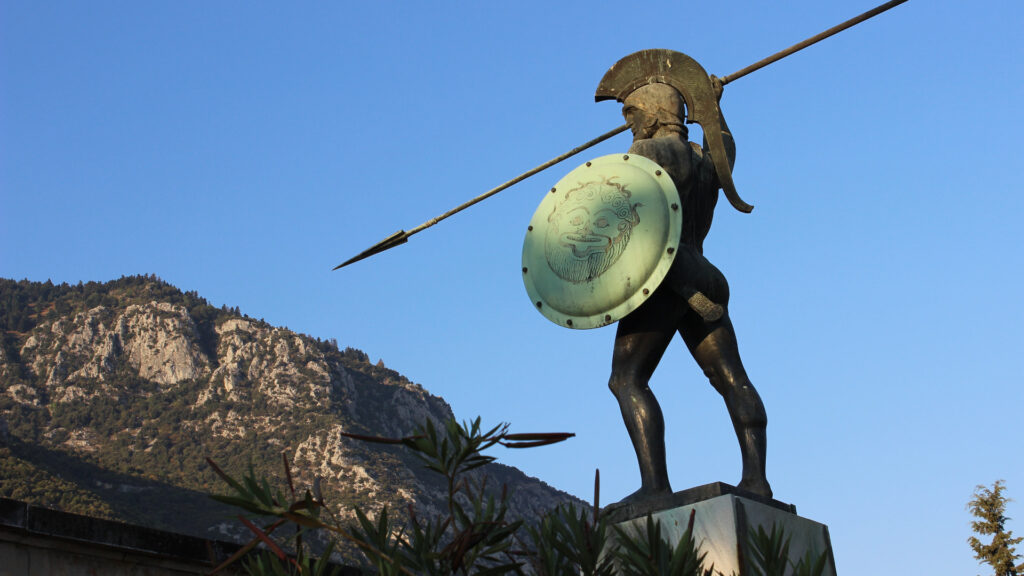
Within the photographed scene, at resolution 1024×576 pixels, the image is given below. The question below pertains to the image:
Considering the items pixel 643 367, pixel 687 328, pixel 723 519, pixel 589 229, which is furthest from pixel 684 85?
pixel 723 519

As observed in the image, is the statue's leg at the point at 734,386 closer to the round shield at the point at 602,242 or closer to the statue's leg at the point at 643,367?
the statue's leg at the point at 643,367

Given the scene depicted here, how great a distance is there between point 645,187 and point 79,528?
12.2ft

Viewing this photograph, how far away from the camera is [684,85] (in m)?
6.16

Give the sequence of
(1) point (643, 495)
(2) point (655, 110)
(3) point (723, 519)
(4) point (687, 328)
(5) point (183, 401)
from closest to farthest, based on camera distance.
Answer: (3) point (723, 519), (1) point (643, 495), (4) point (687, 328), (2) point (655, 110), (5) point (183, 401)

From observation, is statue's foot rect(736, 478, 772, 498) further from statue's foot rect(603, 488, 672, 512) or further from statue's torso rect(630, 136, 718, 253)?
statue's torso rect(630, 136, 718, 253)

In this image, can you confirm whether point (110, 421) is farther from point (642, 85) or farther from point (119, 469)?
point (642, 85)

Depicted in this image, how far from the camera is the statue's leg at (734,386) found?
5477 millimetres

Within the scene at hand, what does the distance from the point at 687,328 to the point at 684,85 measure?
1.31 m

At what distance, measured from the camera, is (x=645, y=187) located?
552 centimetres

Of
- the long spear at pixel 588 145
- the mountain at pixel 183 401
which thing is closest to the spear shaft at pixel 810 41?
the long spear at pixel 588 145

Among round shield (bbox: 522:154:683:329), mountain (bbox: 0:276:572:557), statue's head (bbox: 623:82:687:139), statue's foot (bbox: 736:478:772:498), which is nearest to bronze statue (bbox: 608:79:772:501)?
statue's foot (bbox: 736:478:772:498)

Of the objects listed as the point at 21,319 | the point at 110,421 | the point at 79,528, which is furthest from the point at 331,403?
the point at 79,528

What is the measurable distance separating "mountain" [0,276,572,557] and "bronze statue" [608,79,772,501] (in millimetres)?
72392

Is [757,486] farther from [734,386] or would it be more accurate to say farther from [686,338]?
[686,338]
